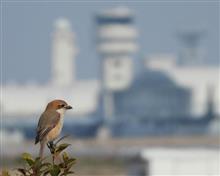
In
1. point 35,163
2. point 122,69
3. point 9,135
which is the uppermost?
point 122,69

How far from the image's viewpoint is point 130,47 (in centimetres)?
15712

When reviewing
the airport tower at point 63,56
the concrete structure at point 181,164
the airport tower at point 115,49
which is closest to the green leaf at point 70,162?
the concrete structure at point 181,164

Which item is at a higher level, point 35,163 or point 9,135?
point 9,135

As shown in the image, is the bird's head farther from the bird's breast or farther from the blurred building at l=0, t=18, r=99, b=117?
the blurred building at l=0, t=18, r=99, b=117

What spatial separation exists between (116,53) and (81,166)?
9745cm

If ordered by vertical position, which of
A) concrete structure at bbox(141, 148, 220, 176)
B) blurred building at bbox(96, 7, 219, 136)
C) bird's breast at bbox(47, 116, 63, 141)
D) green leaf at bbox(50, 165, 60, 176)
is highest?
blurred building at bbox(96, 7, 219, 136)

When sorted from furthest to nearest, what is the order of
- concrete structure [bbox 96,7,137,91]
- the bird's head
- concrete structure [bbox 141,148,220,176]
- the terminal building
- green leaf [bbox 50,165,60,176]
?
concrete structure [bbox 96,7,137,91] → the terminal building → concrete structure [bbox 141,148,220,176] → the bird's head → green leaf [bbox 50,165,60,176]

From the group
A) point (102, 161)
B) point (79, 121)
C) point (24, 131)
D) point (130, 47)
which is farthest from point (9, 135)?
point (130, 47)

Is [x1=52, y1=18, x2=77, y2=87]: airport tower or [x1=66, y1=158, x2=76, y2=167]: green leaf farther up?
[x1=52, y1=18, x2=77, y2=87]: airport tower

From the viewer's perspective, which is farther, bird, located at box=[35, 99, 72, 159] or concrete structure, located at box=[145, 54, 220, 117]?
concrete structure, located at box=[145, 54, 220, 117]

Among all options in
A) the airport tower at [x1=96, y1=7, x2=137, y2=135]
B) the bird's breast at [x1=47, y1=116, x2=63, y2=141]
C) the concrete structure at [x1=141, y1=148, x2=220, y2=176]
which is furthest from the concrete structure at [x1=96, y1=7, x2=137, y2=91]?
the bird's breast at [x1=47, y1=116, x2=63, y2=141]

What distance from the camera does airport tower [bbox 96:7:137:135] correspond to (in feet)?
Answer: 473

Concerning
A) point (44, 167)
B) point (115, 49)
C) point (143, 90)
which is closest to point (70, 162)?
point (44, 167)

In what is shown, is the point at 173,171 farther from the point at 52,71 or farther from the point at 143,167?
the point at 52,71
